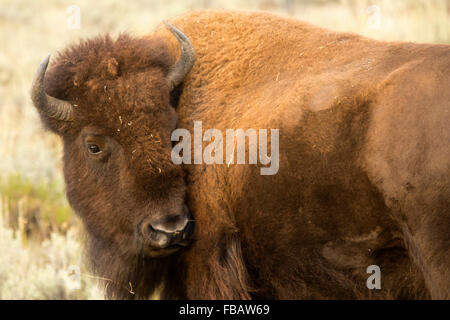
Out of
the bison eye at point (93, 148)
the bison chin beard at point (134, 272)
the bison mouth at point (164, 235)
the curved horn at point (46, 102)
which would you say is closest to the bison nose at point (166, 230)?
the bison mouth at point (164, 235)

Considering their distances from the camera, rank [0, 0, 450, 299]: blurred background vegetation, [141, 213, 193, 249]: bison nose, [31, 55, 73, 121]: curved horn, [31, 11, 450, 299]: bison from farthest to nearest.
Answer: [0, 0, 450, 299]: blurred background vegetation → [31, 55, 73, 121]: curved horn → [141, 213, 193, 249]: bison nose → [31, 11, 450, 299]: bison

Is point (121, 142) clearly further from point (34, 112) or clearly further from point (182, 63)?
point (34, 112)

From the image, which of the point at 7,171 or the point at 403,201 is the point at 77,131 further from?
the point at 7,171

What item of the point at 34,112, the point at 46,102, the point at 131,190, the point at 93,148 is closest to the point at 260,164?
the point at 131,190

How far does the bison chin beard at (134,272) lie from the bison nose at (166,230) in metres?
0.23

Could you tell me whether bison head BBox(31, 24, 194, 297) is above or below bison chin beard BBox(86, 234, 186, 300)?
above

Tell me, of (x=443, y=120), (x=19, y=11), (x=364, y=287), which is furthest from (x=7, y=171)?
(x=19, y=11)

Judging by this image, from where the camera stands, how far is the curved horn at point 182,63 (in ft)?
11.7

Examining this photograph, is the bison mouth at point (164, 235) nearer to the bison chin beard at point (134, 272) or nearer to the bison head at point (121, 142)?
the bison head at point (121, 142)

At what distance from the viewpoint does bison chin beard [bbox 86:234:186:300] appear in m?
3.60

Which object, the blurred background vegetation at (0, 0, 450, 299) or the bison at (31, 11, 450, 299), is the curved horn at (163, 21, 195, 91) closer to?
the bison at (31, 11, 450, 299)

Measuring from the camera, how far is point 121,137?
337cm

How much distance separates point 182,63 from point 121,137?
2.12 ft

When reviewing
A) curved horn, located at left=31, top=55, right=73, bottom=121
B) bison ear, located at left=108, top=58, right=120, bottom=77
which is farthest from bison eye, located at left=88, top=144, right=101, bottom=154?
bison ear, located at left=108, top=58, right=120, bottom=77
